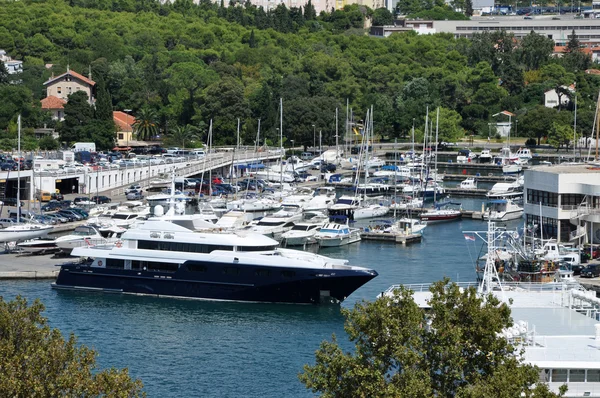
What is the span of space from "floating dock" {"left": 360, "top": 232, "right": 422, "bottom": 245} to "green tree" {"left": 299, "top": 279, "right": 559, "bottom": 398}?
103 ft

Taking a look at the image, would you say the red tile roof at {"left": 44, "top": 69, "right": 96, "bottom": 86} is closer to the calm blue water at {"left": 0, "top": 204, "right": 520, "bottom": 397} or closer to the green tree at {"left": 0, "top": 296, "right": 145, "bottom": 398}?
the calm blue water at {"left": 0, "top": 204, "right": 520, "bottom": 397}

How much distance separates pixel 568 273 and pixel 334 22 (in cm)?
10585

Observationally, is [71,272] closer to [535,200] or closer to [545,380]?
[535,200]

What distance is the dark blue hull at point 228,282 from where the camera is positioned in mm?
39125

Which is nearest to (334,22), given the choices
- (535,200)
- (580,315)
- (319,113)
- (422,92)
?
(422,92)

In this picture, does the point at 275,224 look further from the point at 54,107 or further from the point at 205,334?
the point at 54,107

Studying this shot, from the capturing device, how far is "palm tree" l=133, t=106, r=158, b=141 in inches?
3383

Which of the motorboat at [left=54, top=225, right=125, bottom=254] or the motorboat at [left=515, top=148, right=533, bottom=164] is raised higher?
the motorboat at [left=515, top=148, right=533, bottom=164]

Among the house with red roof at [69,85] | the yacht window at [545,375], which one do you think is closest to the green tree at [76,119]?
the house with red roof at [69,85]

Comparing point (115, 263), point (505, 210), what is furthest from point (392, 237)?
point (115, 263)

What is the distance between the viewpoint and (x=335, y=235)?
169ft

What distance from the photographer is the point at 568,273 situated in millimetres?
39938

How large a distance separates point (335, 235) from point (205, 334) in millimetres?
16488

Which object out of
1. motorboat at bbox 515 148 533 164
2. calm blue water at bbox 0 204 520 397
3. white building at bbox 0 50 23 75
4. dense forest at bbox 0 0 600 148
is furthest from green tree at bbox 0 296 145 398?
white building at bbox 0 50 23 75
